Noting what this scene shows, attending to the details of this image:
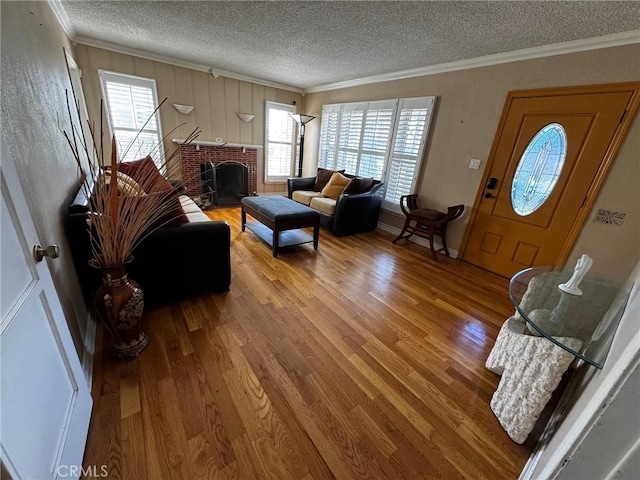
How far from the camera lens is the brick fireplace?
14.5 feet

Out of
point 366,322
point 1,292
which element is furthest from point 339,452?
point 1,292

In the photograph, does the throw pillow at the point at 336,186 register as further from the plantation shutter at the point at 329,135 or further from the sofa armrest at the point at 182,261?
the sofa armrest at the point at 182,261

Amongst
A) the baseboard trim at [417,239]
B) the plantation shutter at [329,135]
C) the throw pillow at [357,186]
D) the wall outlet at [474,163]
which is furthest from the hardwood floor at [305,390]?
the plantation shutter at [329,135]

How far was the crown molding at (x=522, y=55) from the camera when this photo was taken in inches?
80.9

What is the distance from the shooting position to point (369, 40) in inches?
104

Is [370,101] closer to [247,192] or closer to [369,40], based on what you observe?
[369,40]

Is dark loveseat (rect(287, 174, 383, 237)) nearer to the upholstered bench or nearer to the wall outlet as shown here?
the upholstered bench

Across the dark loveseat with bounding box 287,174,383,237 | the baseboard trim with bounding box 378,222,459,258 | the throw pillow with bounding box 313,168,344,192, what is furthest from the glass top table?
the throw pillow with bounding box 313,168,344,192

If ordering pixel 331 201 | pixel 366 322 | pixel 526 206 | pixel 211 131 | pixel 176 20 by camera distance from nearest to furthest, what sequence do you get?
pixel 366 322, pixel 176 20, pixel 526 206, pixel 331 201, pixel 211 131

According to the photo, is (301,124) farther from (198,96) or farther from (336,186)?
(198,96)

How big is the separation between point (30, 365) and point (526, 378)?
74.3 inches

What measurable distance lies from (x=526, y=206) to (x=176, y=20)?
162 inches

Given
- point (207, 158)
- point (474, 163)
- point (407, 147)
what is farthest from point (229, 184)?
point (474, 163)

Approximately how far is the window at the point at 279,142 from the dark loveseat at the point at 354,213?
1950 millimetres
